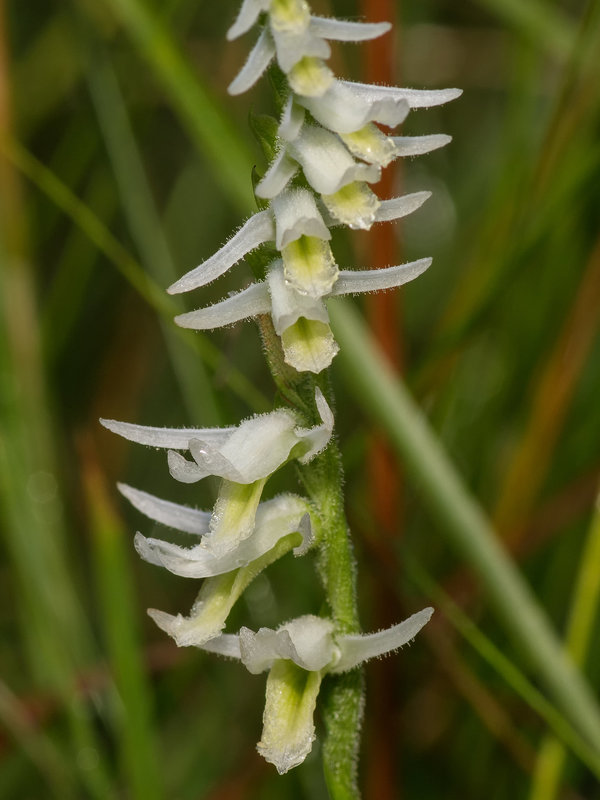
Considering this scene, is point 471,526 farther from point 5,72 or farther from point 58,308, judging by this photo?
point 5,72

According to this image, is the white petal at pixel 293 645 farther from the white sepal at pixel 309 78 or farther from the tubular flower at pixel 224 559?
the white sepal at pixel 309 78

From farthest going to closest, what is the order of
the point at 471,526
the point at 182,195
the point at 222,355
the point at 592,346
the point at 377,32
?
the point at 182,195, the point at 592,346, the point at 222,355, the point at 471,526, the point at 377,32

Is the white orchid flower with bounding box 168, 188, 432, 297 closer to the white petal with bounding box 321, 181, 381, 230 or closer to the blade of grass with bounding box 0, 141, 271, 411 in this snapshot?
the white petal with bounding box 321, 181, 381, 230

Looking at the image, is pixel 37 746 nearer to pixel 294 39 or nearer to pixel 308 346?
pixel 308 346

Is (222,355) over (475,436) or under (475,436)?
over

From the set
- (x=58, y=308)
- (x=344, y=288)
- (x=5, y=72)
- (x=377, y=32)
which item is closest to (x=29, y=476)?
(x=58, y=308)

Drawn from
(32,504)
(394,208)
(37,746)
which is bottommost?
(37,746)

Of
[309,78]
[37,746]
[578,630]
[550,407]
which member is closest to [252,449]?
[309,78]
